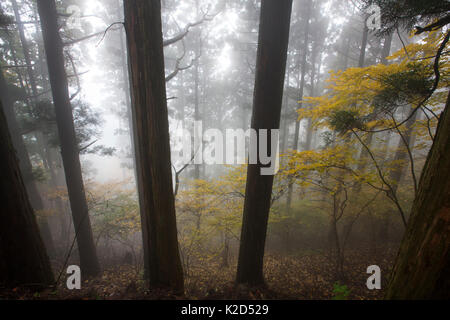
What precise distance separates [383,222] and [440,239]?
360 inches

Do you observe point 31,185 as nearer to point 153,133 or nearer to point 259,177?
point 153,133

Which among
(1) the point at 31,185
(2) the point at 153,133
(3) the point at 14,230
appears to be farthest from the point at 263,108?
(1) the point at 31,185

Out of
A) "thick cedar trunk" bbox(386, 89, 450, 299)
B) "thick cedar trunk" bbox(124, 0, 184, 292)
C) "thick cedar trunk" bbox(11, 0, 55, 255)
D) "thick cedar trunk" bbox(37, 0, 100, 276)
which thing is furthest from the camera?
"thick cedar trunk" bbox(11, 0, 55, 255)

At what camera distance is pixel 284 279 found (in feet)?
19.3

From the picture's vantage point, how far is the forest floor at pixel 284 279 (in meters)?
3.47

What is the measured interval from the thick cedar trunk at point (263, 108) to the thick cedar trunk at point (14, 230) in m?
3.44

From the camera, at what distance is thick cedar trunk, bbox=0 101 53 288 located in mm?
2293

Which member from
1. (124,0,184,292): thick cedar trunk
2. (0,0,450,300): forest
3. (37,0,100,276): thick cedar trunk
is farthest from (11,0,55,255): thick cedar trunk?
(124,0,184,292): thick cedar trunk

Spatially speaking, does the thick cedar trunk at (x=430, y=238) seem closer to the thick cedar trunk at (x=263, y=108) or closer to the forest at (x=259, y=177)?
the forest at (x=259, y=177)

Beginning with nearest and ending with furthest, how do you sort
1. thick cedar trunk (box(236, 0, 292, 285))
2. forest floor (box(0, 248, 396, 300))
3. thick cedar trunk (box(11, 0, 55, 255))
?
thick cedar trunk (box(236, 0, 292, 285)) < forest floor (box(0, 248, 396, 300)) < thick cedar trunk (box(11, 0, 55, 255))

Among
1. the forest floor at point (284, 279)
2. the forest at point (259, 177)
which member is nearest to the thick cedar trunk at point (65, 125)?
the forest at point (259, 177)

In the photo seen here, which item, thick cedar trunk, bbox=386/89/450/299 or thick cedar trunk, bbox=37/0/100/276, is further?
thick cedar trunk, bbox=37/0/100/276

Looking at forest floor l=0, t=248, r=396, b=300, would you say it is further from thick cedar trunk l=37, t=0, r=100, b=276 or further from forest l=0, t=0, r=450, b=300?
thick cedar trunk l=37, t=0, r=100, b=276

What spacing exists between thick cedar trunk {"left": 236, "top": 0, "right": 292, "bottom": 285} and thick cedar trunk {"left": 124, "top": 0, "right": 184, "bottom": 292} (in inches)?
56.0
